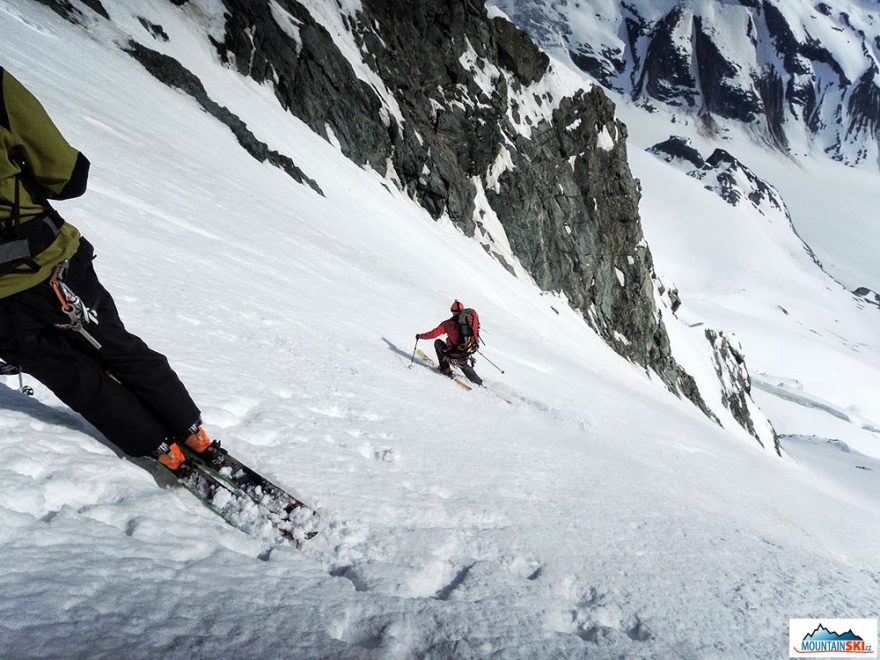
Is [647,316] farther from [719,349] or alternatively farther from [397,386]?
[397,386]

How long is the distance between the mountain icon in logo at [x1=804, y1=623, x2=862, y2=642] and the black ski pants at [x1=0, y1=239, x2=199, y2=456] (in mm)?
3484

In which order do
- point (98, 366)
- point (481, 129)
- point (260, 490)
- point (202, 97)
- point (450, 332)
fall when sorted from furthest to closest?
point (481, 129) < point (202, 97) < point (450, 332) < point (260, 490) < point (98, 366)

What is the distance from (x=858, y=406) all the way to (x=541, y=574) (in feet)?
329

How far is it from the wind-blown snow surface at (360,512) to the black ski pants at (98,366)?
0.22m

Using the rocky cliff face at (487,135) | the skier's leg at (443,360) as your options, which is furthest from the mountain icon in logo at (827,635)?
the rocky cliff face at (487,135)

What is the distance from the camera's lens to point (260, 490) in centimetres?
284

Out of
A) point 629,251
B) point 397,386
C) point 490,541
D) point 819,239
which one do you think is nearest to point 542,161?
point 629,251

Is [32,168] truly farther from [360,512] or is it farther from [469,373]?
[469,373]

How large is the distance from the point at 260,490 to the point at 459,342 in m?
5.64

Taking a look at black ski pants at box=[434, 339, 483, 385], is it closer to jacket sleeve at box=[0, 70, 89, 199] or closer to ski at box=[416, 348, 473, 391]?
ski at box=[416, 348, 473, 391]

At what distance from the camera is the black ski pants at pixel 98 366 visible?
2441mm

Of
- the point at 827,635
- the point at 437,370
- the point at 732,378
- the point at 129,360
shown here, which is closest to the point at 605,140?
the point at 732,378

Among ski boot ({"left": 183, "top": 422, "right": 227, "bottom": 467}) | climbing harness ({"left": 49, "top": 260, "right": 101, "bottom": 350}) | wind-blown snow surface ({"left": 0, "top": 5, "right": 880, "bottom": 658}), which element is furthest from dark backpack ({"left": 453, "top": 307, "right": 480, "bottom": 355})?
climbing harness ({"left": 49, "top": 260, "right": 101, "bottom": 350})

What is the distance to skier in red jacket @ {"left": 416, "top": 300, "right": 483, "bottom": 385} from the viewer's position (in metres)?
8.27
